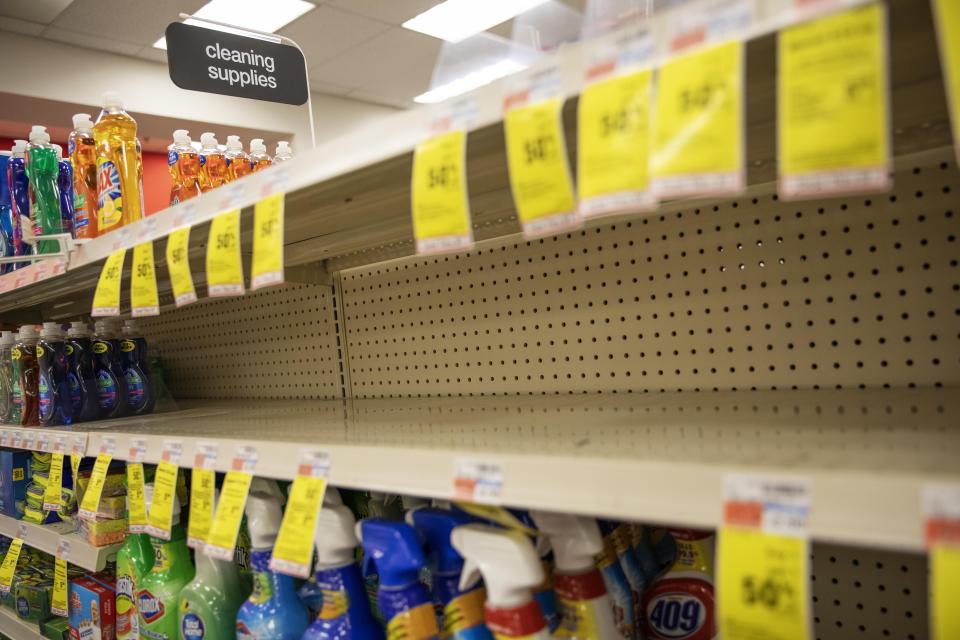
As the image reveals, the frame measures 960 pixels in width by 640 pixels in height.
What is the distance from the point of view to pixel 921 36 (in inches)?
24.4

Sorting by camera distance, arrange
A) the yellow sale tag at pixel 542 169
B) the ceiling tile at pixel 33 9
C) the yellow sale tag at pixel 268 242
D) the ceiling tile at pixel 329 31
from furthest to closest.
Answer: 1. the ceiling tile at pixel 329 31
2. the ceiling tile at pixel 33 9
3. the yellow sale tag at pixel 268 242
4. the yellow sale tag at pixel 542 169

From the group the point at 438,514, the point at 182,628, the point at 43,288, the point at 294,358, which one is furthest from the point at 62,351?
the point at 438,514

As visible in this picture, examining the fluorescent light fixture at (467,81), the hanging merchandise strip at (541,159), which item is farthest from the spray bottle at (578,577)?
the fluorescent light fixture at (467,81)

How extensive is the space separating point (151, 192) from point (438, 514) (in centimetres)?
608

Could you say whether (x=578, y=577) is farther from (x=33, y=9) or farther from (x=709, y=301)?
(x=33, y=9)

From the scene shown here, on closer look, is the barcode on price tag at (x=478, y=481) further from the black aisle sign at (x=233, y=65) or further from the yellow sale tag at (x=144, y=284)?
the black aisle sign at (x=233, y=65)

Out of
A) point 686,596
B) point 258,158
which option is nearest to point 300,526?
point 686,596

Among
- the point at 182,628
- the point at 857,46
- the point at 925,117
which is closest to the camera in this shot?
the point at 857,46

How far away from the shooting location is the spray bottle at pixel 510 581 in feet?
2.63

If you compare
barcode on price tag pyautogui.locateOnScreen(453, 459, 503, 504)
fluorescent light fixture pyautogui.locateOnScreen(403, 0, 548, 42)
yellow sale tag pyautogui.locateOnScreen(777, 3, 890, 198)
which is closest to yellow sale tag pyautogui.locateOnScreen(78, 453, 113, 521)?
barcode on price tag pyautogui.locateOnScreen(453, 459, 503, 504)

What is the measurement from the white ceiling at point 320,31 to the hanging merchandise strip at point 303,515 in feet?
13.8

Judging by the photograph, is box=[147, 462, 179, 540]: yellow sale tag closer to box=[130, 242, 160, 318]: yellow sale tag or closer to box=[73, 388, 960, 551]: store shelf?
box=[73, 388, 960, 551]: store shelf

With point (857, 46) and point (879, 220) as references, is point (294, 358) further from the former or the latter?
point (857, 46)

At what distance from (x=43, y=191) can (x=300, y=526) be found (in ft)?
5.28
